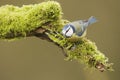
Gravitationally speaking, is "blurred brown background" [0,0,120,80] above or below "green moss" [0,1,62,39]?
above

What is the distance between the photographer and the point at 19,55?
2.19 meters

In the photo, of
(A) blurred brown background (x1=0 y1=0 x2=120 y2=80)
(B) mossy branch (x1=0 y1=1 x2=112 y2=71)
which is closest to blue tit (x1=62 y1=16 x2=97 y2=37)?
(B) mossy branch (x1=0 y1=1 x2=112 y2=71)

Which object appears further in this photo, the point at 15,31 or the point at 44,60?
the point at 44,60

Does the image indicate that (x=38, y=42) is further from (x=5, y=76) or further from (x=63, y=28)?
(x=63, y=28)

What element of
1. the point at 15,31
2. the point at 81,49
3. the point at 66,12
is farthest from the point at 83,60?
the point at 66,12

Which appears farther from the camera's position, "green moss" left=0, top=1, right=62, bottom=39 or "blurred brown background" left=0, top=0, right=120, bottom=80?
"blurred brown background" left=0, top=0, right=120, bottom=80

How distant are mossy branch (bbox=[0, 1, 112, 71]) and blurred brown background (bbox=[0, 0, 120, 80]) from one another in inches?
48.0

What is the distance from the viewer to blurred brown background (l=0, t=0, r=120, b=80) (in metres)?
2.17

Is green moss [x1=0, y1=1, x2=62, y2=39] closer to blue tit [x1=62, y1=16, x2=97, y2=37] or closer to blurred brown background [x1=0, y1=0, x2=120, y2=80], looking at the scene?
blue tit [x1=62, y1=16, x2=97, y2=37]

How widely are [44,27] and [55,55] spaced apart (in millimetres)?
1273

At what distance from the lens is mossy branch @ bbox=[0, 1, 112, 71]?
2.87 ft

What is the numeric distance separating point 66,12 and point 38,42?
0.24m

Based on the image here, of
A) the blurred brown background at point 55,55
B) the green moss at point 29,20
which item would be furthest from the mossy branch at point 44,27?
the blurred brown background at point 55,55

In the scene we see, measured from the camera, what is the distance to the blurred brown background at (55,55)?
217 cm
